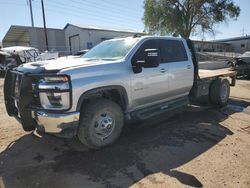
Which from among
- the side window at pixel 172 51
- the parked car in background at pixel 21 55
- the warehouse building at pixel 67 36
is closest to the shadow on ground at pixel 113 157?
the side window at pixel 172 51

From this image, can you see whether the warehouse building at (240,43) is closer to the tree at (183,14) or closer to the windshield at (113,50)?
the tree at (183,14)

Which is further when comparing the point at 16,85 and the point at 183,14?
the point at 183,14

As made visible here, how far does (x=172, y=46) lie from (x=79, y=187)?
378cm

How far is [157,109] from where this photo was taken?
534 cm

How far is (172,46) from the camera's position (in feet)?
19.0

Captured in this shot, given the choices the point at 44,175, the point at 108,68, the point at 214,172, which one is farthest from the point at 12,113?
the point at 214,172

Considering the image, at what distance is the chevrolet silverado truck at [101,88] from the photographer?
3.75 meters

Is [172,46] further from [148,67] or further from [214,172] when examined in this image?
[214,172]

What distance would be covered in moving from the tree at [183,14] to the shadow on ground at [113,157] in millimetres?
32753

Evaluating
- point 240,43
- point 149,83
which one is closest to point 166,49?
point 149,83

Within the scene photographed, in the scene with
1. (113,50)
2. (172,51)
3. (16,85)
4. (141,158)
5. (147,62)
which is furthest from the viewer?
(172,51)

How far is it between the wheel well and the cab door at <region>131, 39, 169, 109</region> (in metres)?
0.21

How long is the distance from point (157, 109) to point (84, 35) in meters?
30.1

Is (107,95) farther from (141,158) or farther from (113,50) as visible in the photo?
(141,158)
